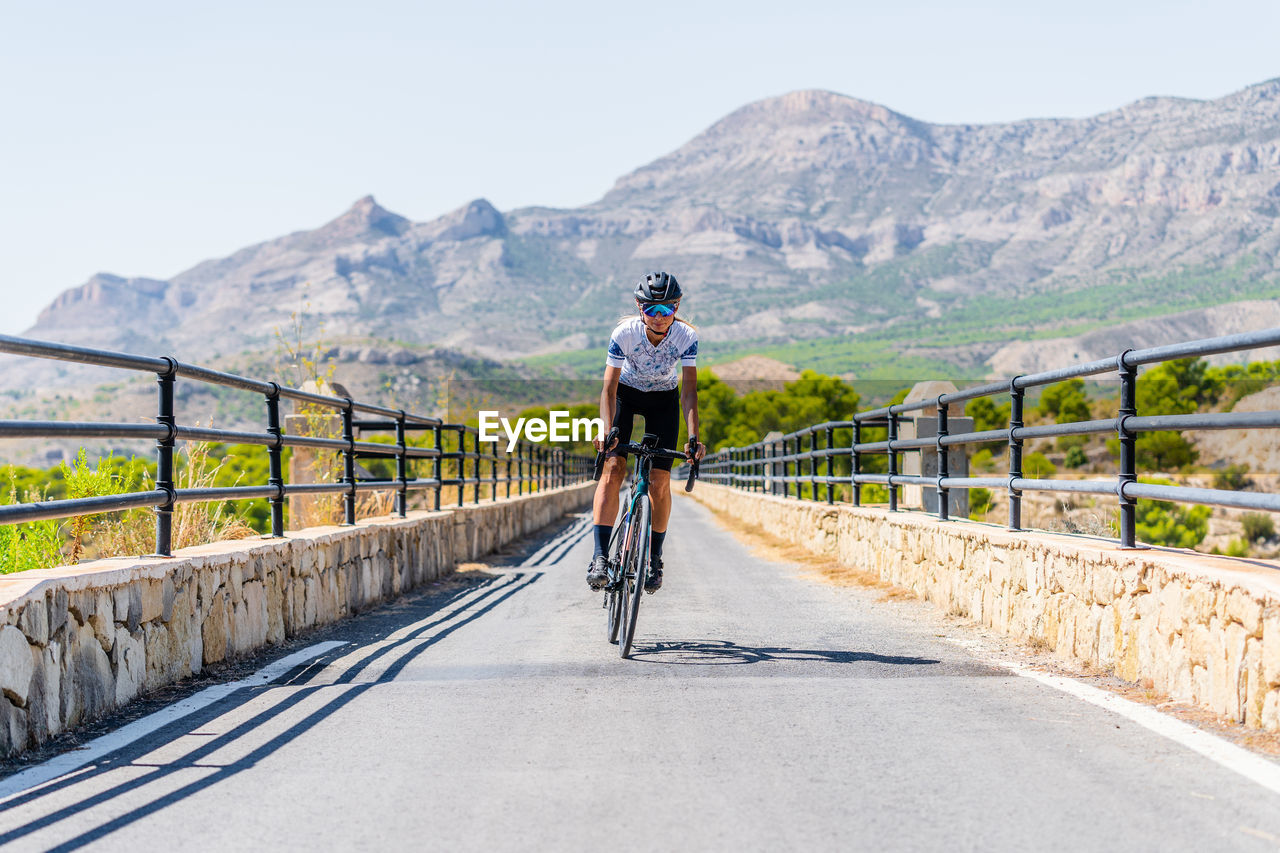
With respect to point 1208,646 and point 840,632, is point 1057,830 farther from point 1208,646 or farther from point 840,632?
point 840,632

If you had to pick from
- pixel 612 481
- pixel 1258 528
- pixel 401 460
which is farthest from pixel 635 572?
pixel 1258 528

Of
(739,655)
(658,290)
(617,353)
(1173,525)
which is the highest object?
(658,290)

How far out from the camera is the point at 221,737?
15.0 ft

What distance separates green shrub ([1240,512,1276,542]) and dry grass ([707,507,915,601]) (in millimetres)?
41607

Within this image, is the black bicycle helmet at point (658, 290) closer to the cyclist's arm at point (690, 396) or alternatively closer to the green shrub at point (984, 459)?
the cyclist's arm at point (690, 396)

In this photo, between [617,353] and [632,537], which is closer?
[617,353]

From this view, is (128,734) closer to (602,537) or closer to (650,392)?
(602,537)

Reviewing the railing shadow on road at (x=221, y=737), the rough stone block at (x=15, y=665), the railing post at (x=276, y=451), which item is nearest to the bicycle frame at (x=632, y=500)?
the railing shadow on road at (x=221, y=737)

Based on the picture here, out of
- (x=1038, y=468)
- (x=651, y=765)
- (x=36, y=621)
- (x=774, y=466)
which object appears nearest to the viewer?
(x=651, y=765)

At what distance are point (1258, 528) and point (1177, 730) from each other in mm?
57231

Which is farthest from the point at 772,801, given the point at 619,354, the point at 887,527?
the point at 887,527

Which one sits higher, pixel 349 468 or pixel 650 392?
pixel 650 392

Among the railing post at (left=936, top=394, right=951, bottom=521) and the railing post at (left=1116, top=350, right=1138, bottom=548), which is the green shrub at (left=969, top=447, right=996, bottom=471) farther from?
the railing post at (left=1116, top=350, right=1138, bottom=548)

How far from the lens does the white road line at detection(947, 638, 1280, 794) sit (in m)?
3.84
